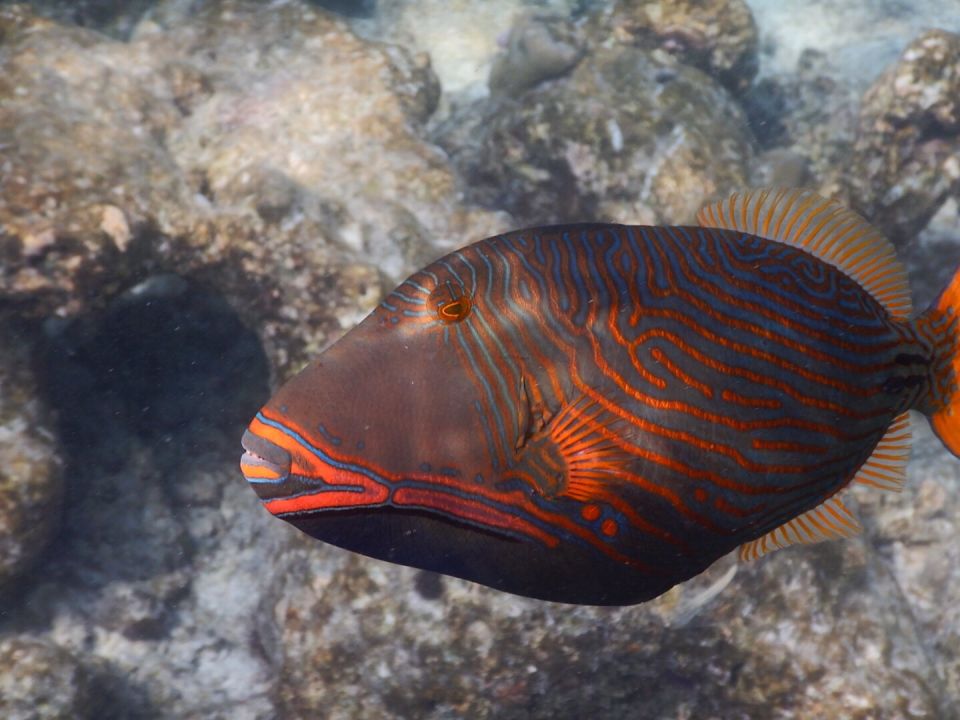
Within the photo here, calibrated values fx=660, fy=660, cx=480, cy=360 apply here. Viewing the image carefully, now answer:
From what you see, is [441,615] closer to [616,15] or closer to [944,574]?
[944,574]

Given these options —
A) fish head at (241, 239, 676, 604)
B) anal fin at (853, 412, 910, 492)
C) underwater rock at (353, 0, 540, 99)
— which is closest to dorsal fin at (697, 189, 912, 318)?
anal fin at (853, 412, 910, 492)

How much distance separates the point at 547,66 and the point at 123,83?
387 centimetres

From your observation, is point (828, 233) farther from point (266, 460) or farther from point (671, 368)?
point (266, 460)

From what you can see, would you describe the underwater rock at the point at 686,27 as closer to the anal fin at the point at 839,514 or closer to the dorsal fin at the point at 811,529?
the anal fin at the point at 839,514

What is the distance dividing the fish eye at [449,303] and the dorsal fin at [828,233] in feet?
2.53

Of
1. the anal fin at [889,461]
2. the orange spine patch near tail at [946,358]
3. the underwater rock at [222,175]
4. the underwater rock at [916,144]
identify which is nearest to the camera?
the orange spine patch near tail at [946,358]

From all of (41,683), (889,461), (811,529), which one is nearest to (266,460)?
(811,529)

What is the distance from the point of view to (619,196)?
575cm

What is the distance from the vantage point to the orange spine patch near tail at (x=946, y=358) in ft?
5.02

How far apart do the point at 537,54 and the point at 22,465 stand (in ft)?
18.9

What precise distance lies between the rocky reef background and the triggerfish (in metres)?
2.65

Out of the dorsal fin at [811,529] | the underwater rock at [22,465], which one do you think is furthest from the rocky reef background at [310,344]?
the dorsal fin at [811,529]

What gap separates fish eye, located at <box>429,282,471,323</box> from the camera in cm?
118

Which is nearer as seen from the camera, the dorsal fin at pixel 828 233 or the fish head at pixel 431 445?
the fish head at pixel 431 445
